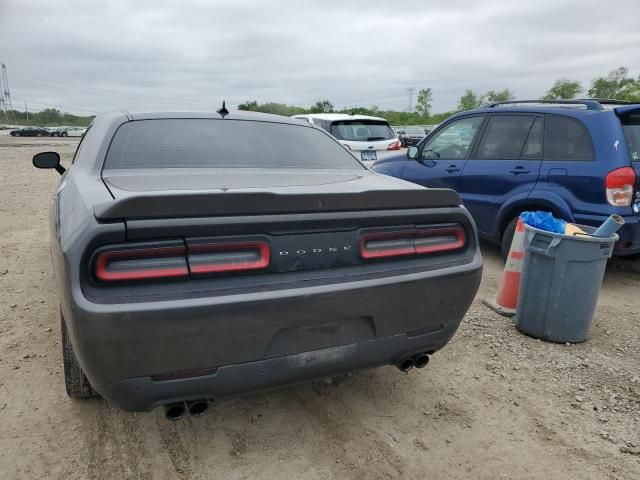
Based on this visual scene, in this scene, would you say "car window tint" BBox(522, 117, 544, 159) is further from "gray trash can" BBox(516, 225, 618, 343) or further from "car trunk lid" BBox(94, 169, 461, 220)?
"car trunk lid" BBox(94, 169, 461, 220)

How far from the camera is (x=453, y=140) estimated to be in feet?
19.9

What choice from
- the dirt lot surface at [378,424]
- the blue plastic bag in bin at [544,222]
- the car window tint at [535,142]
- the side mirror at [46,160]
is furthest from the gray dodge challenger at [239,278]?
the car window tint at [535,142]

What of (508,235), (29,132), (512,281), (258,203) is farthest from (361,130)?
(29,132)

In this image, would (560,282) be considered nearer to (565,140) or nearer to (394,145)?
(565,140)

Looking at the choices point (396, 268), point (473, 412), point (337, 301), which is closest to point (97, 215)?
point (337, 301)

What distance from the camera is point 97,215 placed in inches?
71.1

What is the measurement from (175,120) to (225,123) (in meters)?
0.32

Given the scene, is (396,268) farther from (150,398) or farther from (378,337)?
(150,398)

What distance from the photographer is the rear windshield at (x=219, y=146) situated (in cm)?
283

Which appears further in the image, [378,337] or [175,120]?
[175,120]

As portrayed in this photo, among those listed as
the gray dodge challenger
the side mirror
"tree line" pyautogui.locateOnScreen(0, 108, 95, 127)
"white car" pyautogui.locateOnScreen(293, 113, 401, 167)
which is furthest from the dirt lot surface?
"tree line" pyautogui.locateOnScreen(0, 108, 95, 127)

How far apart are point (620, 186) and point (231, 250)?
155 inches

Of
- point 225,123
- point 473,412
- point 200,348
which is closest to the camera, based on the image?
point 200,348

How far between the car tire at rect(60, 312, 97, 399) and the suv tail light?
14.6ft
